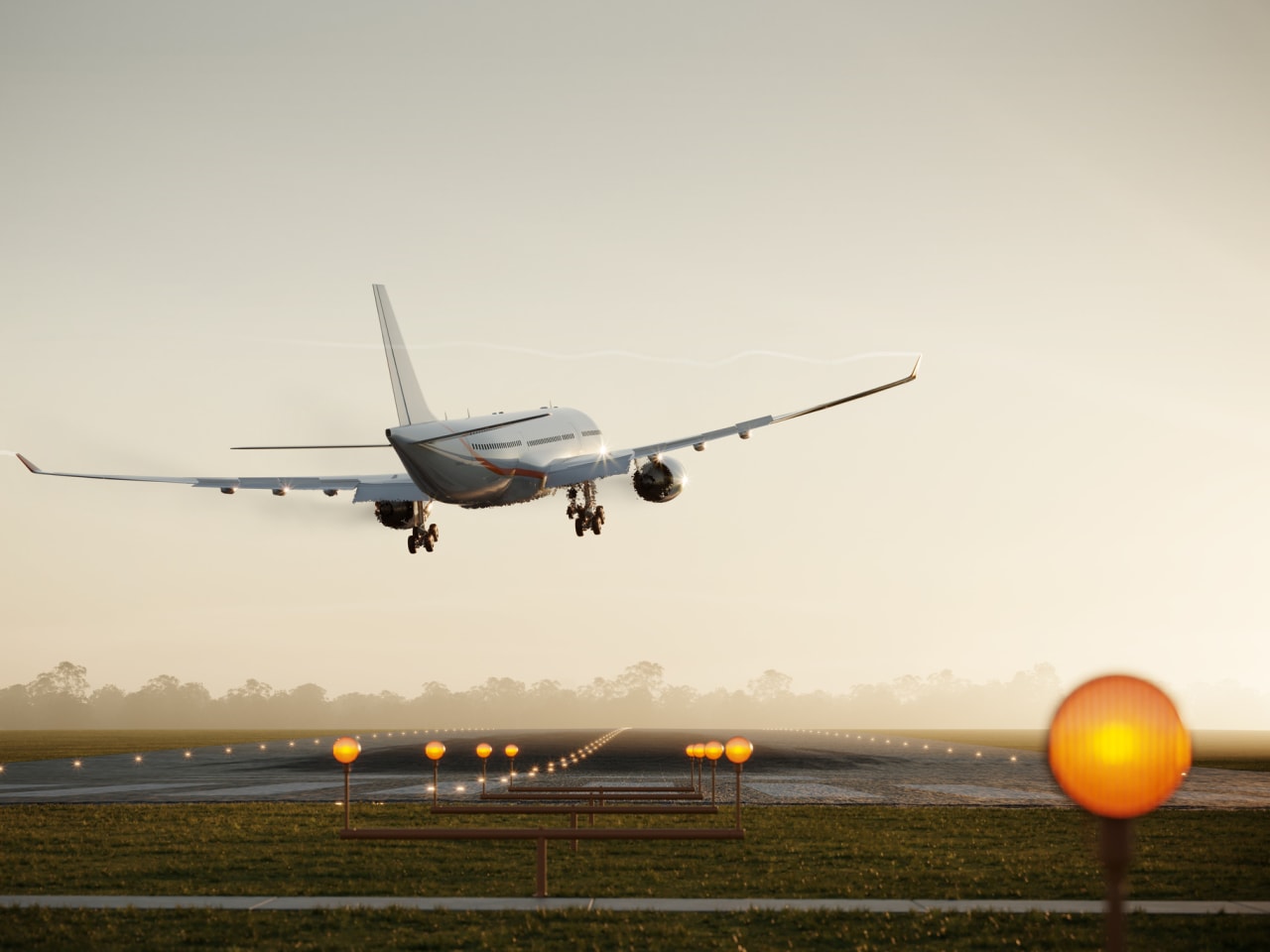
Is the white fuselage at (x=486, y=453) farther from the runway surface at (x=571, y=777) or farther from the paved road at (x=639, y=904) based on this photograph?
the paved road at (x=639, y=904)

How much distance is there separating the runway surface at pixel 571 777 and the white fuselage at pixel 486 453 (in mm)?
9541

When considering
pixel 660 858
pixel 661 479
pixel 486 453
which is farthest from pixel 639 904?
pixel 661 479

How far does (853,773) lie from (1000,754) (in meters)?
31.4

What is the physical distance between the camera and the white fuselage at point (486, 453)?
37.5m

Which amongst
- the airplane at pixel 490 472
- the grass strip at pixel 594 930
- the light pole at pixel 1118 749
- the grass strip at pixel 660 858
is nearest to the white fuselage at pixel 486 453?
the airplane at pixel 490 472

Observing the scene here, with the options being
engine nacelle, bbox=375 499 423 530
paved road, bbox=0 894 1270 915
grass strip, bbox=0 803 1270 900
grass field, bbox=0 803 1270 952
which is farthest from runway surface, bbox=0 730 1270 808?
engine nacelle, bbox=375 499 423 530

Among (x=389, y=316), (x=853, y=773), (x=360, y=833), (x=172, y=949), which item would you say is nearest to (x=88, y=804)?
(x=389, y=316)

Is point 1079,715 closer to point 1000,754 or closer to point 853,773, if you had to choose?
point 853,773

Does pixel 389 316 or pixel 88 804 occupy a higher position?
pixel 389 316

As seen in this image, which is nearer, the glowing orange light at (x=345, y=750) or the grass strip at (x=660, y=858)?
the glowing orange light at (x=345, y=750)

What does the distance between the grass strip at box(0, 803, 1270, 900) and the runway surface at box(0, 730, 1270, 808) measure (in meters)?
3.75

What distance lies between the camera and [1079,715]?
5.44 meters

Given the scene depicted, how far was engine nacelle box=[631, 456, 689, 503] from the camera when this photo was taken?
44.4 metres

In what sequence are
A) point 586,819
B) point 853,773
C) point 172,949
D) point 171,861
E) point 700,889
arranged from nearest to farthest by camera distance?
1. point 172,949
2. point 700,889
3. point 171,861
4. point 586,819
5. point 853,773
